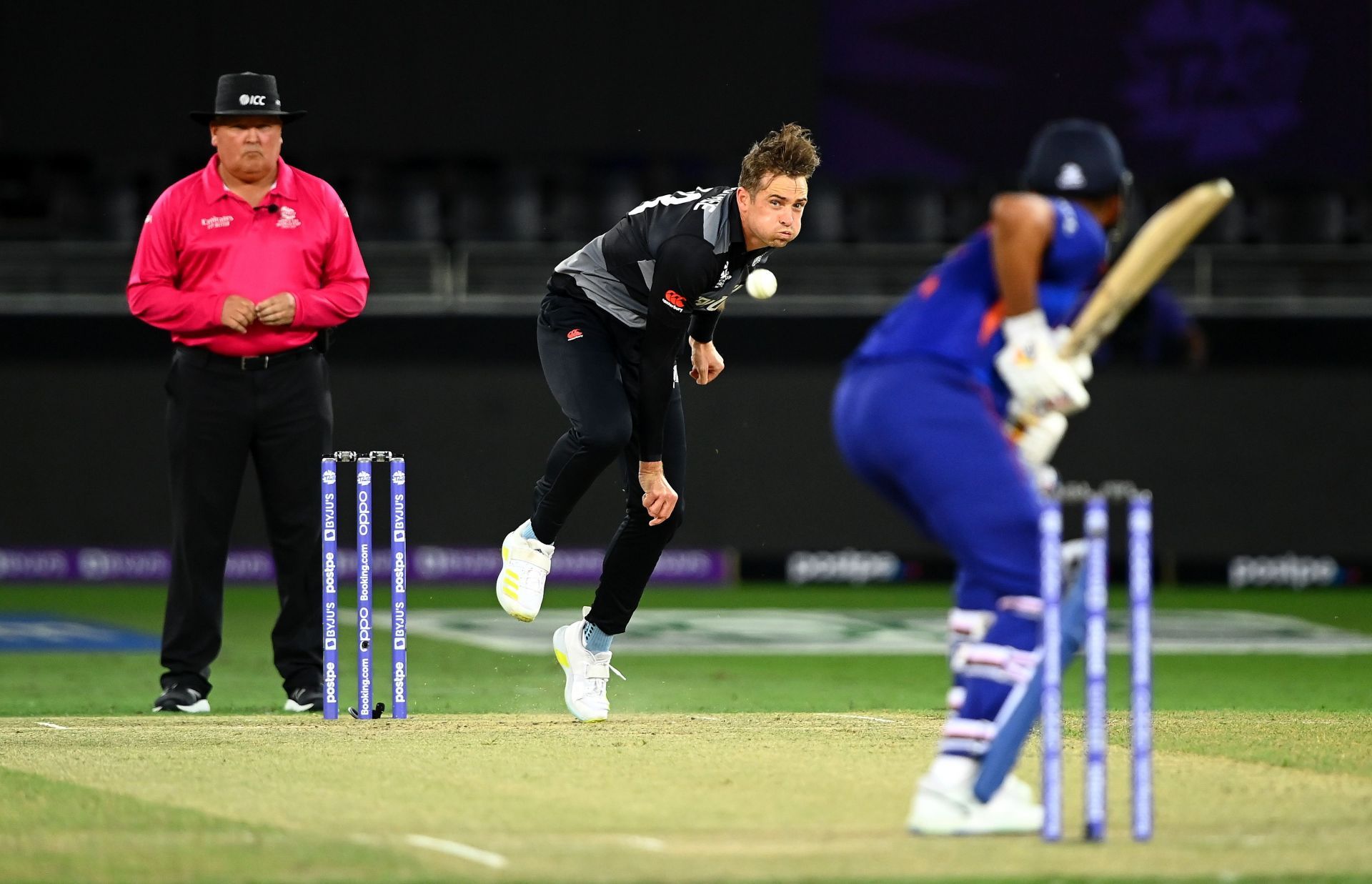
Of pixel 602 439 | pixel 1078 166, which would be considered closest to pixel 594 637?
pixel 602 439

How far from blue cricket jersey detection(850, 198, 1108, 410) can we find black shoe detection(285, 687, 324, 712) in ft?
11.3

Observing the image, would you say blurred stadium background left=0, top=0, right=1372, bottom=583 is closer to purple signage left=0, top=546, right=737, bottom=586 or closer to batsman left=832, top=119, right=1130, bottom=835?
purple signage left=0, top=546, right=737, bottom=586

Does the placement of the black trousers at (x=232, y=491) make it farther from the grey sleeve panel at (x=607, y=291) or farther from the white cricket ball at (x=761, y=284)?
the white cricket ball at (x=761, y=284)

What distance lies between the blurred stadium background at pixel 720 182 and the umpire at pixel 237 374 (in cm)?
693

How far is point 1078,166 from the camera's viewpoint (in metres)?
4.58

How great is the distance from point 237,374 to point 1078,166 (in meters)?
3.74

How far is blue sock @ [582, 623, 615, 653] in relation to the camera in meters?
7.02

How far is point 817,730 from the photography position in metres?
6.63

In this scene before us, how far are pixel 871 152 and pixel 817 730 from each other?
402 inches

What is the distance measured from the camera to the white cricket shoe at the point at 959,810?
4449 mm

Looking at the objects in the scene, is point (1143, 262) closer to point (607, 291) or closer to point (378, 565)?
point (607, 291)

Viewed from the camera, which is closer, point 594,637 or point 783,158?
point 783,158

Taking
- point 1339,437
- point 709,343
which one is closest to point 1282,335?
point 1339,437

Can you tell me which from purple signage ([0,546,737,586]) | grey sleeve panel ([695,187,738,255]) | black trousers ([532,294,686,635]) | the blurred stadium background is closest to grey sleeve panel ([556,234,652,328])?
black trousers ([532,294,686,635])
